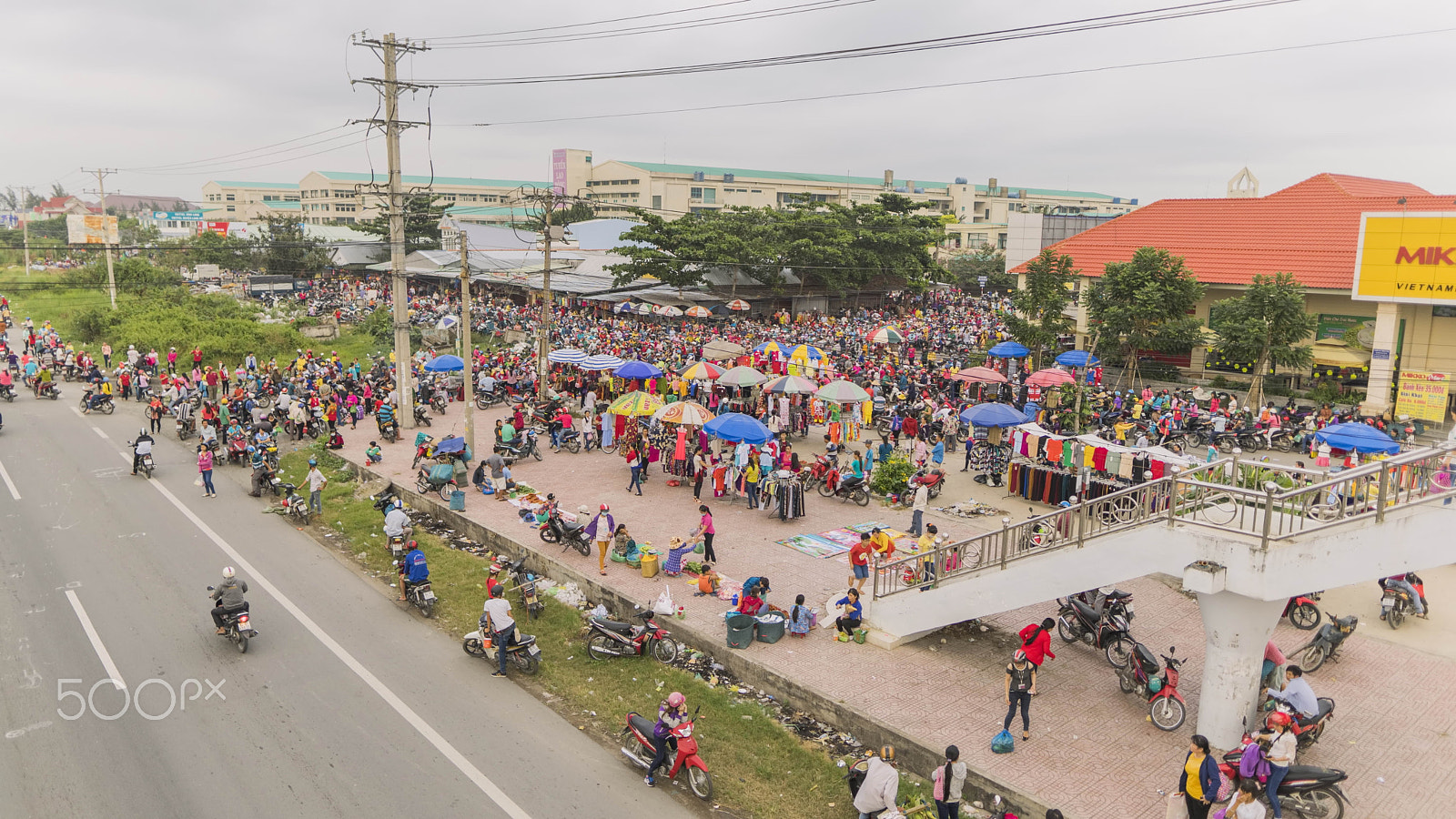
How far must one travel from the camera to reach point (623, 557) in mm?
14727

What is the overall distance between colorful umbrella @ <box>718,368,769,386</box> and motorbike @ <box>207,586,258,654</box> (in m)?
13.2

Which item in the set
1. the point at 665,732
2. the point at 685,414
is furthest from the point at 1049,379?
the point at 665,732

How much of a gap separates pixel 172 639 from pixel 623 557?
6684 mm

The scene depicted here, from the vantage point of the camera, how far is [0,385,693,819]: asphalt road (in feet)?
28.8

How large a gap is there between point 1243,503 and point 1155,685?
2.64 m

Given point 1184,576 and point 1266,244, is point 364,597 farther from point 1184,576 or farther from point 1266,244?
point 1266,244

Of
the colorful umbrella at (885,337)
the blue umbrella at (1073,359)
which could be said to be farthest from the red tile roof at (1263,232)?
the colorful umbrella at (885,337)

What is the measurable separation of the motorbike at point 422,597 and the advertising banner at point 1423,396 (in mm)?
24780

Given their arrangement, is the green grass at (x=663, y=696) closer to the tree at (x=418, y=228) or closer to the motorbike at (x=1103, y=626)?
the motorbike at (x=1103, y=626)

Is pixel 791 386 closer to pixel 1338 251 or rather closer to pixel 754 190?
pixel 1338 251

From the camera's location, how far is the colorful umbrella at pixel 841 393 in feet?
70.6

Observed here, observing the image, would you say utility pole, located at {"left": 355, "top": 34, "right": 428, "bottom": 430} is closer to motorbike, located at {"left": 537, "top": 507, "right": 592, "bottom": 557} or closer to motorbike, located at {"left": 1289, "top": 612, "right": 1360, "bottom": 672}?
motorbike, located at {"left": 537, "top": 507, "right": 592, "bottom": 557}

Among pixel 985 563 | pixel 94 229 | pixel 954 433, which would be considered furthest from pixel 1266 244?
pixel 94 229

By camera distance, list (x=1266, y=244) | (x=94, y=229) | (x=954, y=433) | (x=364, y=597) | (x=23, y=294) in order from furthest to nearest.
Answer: (x=23, y=294) < (x=94, y=229) < (x=1266, y=244) < (x=954, y=433) < (x=364, y=597)
